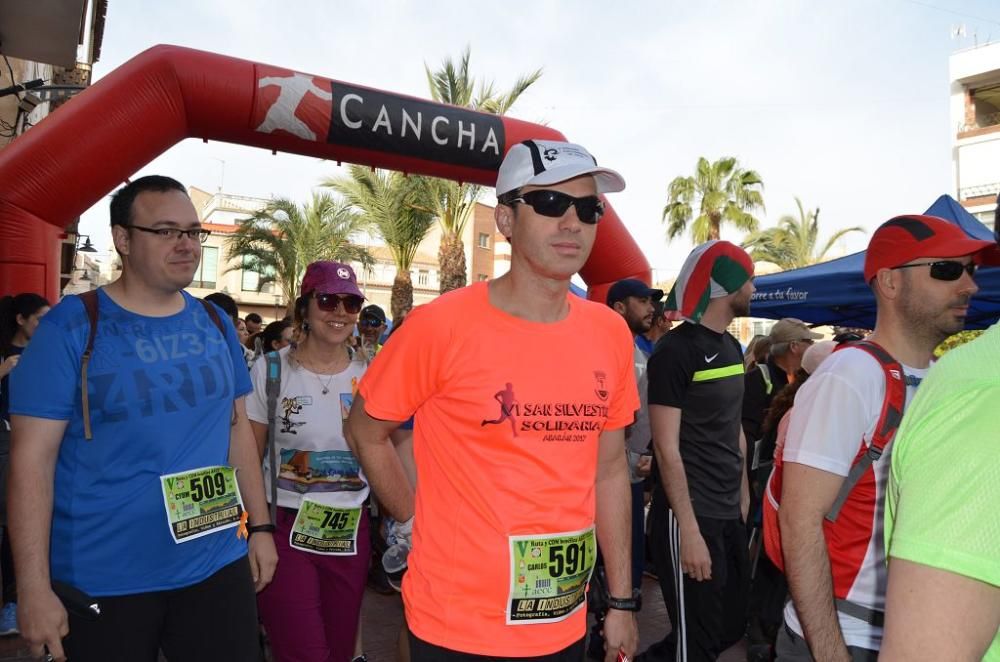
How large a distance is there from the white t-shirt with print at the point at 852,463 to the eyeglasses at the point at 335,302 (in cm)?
219

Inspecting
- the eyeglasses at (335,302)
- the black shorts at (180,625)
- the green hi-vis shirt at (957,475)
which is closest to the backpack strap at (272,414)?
the eyeglasses at (335,302)

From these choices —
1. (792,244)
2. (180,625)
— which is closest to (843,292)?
(180,625)

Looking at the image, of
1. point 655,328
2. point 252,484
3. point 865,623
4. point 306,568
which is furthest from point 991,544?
point 655,328

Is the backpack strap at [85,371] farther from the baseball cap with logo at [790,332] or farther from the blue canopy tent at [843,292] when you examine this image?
the blue canopy tent at [843,292]

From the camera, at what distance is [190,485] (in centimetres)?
248

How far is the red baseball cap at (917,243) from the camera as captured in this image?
2209mm

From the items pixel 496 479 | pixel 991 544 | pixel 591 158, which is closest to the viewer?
pixel 991 544

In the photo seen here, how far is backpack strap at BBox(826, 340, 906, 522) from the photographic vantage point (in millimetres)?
2002

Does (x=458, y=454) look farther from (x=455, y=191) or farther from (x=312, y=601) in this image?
(x=455, y=191)

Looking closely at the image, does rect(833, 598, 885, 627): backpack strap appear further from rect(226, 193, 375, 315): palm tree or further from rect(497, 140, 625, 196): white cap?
rect(226, 193, 375, 315): palm tree

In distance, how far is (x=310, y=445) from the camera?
3.40 meters

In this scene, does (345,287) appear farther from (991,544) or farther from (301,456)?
(991,544)

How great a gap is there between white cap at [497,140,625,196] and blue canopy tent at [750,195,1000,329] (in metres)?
6.10

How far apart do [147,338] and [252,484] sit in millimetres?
734
